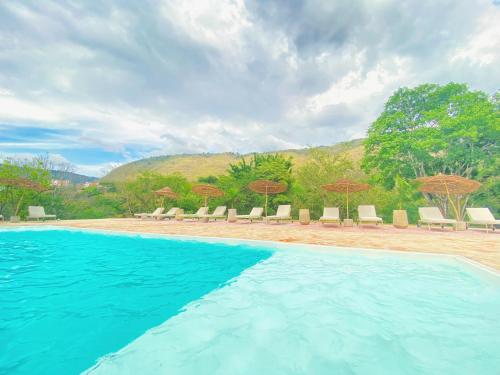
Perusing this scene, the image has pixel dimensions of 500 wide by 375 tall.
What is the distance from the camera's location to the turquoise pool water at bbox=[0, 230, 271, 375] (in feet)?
7.07

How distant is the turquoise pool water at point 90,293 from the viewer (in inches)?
84.9

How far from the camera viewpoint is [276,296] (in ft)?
11.7

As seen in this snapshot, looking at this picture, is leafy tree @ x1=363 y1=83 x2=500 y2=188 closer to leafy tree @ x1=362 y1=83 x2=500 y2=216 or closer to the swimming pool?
leafy tree @ x1=362 y1=83 x2=500 y2=216

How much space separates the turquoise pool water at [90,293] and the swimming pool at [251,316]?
0.7 inches

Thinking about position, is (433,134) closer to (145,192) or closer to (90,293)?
(90,293)

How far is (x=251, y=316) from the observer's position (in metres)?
2.96

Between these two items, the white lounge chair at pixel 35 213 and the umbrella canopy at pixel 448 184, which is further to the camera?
the white lounge chair at pixel 35 213

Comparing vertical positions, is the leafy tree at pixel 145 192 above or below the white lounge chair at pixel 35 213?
above

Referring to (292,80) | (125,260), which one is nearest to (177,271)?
(125,260)

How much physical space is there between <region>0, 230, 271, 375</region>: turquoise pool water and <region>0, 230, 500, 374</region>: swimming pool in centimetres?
2

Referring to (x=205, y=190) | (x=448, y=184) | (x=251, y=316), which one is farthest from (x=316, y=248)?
(x=205, y=190)

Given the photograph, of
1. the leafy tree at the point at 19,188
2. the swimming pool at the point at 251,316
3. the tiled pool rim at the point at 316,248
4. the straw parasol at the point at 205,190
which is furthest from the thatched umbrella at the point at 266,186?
the leafy tree at the point at 19,188

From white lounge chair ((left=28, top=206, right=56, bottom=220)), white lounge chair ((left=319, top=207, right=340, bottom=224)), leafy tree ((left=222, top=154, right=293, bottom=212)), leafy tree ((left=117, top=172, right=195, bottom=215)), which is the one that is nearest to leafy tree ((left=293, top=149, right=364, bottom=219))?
leafy tree ((left=222, top=154, right=293, bottom=212))

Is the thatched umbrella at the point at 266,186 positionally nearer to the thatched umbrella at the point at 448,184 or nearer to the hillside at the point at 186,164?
the thatched umbrella at the point at 448,184
